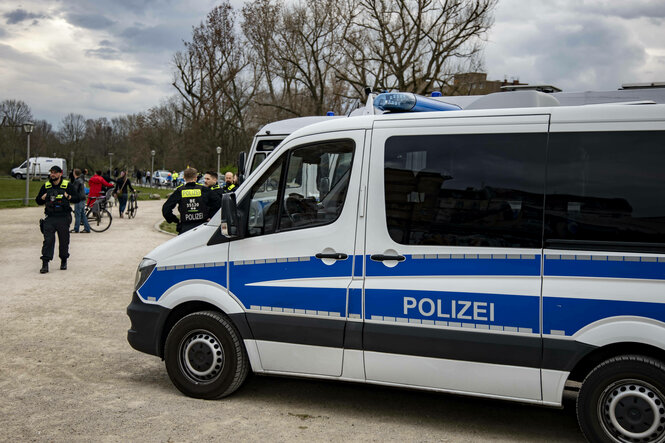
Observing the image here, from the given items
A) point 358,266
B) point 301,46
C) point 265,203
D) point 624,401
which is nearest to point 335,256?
point 358,266

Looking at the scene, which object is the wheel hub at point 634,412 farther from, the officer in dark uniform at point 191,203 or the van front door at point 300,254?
the officer in dark uniform at point 191,203

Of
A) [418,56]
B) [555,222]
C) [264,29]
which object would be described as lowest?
[555,222]

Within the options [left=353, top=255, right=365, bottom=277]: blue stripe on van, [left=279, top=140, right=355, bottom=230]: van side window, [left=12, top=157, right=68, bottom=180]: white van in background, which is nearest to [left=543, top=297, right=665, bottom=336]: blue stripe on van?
[left=353, top=255, right=365, bottom=277]: blue stripe on van

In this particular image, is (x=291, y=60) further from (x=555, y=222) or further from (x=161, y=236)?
(x=555, y=222)

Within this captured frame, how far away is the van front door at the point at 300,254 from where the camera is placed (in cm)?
495

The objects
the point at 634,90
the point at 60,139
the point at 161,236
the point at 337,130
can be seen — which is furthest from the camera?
the point at 60,139

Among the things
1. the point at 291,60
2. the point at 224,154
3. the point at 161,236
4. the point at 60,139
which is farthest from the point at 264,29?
the point at 60,139

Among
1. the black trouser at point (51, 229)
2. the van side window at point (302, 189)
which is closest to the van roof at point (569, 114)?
the van side window at point (302, 189)

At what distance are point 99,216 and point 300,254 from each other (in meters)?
15.5

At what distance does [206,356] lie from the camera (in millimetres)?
5395

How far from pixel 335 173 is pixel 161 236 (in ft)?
47.4

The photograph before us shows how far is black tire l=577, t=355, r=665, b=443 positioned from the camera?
13.5ft

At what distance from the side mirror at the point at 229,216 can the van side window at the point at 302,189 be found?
0.14m

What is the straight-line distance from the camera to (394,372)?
480 cm
